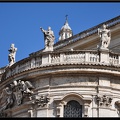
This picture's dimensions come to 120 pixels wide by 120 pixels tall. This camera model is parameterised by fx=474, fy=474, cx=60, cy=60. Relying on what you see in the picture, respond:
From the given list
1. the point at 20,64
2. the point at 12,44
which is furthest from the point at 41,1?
the point at 12,44

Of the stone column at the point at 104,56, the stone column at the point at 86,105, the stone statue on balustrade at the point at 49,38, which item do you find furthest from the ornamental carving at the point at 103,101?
the stone statue on balustrade at the point at 49,38

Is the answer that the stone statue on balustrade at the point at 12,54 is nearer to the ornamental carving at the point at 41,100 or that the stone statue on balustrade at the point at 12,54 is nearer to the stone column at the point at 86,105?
the ornamental carving at the point at 41,100

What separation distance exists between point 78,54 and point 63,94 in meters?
2.47

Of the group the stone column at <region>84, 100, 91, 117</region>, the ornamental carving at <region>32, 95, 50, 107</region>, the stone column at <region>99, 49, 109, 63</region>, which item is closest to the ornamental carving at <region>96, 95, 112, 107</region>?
the stone column at <region>84, 100, 91, 117</region>

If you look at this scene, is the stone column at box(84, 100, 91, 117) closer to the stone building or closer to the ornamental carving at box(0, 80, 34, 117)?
the stone building

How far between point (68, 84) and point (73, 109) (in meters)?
1.42

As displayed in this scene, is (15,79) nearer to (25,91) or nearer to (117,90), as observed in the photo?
(25,91)

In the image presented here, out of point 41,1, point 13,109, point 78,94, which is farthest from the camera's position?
point 13,109

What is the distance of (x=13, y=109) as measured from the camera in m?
27.6

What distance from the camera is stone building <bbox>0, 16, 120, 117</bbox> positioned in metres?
25.7

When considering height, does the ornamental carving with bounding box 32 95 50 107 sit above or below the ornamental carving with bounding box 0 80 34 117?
below

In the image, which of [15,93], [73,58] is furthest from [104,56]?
[15,93]

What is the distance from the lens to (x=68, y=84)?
26.1 meters

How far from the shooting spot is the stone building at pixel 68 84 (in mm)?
25672
